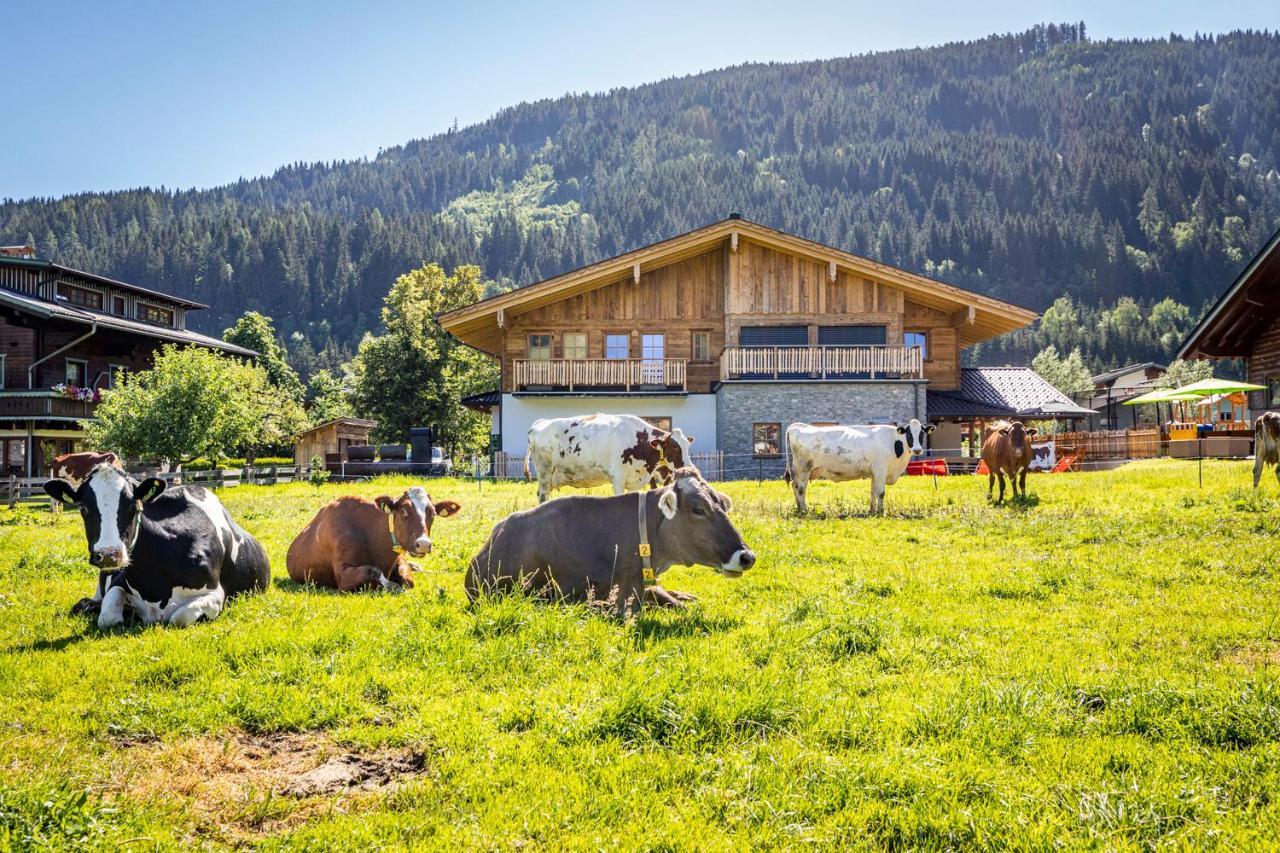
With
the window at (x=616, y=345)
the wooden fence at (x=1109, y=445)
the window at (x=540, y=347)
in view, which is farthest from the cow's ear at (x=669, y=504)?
the wooden fence at (x=1109, y=445)

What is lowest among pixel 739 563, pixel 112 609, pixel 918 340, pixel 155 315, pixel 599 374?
pixel 112 609

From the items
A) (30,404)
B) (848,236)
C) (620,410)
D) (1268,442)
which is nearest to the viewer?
(1268,442)

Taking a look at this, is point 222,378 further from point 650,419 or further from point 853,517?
point 853,517

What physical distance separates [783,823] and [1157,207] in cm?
18866

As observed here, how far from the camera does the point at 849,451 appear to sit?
15.3 meters

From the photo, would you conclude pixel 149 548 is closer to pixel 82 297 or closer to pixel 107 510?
pixel 107 510

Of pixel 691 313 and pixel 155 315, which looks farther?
pixel 155 315

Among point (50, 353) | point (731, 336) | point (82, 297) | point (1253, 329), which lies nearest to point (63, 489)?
point (731, 336)

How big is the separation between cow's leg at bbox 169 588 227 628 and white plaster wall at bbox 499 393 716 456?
24.1 meters

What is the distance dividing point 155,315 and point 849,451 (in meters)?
45.0

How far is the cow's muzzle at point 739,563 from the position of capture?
5.98 metres

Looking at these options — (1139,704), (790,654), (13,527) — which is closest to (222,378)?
(13,527)

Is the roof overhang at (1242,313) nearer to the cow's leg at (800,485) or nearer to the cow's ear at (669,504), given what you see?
the cow's leg at (800,485)

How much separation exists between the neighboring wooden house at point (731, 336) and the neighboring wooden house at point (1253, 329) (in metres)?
6.77
